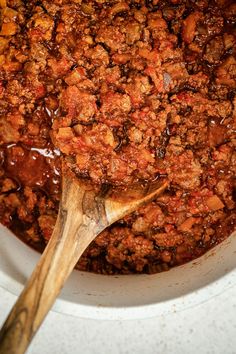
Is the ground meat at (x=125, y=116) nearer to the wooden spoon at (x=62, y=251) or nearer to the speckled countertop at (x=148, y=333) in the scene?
the wooden spoon at (x=62, y=251)

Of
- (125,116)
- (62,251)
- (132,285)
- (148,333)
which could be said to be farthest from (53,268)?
(148,333)

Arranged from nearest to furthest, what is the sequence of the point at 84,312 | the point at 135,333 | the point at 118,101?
the point at 84,312 → the point at 118,101 → the point at 135,333

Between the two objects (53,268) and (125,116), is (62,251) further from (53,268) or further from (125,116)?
(125,116)

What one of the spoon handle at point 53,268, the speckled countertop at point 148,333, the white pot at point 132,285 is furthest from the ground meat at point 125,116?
the speckled countertop at point 148,333

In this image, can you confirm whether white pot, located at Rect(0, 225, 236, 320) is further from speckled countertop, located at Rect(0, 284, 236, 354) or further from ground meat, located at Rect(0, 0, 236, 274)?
speckled countertop, located at Rect(0, 284, 236, 354)

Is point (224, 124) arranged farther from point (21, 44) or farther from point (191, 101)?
point (21, 44)

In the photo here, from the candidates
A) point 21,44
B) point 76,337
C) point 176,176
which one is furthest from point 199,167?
point 76,337
